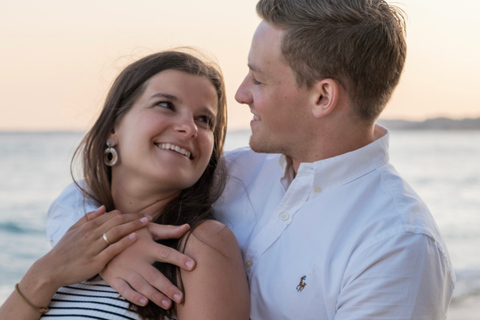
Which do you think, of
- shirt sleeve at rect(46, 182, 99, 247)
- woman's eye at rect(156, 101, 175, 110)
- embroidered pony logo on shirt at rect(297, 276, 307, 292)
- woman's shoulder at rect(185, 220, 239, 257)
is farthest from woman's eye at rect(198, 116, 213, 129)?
embroidered pony logo on shirt at rect(297, 276, 307, 292)

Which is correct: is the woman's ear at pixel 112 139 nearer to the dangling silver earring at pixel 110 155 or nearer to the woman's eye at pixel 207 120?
the dangling silver earring at pixel 110 155

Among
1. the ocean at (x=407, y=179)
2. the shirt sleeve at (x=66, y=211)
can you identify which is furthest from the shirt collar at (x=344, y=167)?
the ocean at (x=407, y=179)

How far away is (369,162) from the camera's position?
2258 mm

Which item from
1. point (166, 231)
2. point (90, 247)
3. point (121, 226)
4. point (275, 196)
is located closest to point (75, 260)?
point (90, 247)

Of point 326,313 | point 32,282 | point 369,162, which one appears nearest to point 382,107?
point 369,162

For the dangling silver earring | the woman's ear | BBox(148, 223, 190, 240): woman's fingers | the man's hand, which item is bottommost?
the man's hand

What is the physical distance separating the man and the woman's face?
0.19m

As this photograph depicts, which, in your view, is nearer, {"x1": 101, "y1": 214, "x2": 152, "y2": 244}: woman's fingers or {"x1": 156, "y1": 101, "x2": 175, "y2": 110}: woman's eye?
{"x1": 101, "y1": 214, "x2": 152, "y2": 244}: woman's fingers

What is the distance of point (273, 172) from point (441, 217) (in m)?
9.91

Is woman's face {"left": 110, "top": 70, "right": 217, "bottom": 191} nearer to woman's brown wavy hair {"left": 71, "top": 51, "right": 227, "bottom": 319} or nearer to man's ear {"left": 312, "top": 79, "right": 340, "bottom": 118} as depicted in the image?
woman's brown wavy hair {"left": 71, "top": 51, "right": 227, "bottom": 319}

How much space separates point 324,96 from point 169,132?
2.01ft

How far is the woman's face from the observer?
2324 mm

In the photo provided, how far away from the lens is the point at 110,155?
2537 mm

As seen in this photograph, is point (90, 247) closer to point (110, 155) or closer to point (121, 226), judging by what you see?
point (121, 226)
